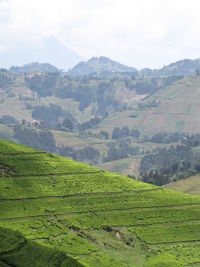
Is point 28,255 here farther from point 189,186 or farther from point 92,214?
point 189,186

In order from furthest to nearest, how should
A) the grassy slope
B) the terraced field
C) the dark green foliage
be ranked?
the grassy slope, the terraced field, the dark green foliage

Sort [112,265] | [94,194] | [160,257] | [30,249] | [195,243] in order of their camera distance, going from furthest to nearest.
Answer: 1. [94,194]
2. [195,243]
3. [160,257]
4. [112,265]
5. [30,249]

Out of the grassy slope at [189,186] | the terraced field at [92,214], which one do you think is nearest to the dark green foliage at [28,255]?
the terraced field at [92,214]

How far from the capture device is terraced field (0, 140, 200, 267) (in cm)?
7650

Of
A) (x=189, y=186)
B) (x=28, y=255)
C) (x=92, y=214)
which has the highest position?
(x=28, y=255)

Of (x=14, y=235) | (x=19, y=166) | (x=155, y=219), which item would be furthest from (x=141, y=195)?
(x=14, y=235)

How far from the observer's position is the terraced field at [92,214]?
76500 mm

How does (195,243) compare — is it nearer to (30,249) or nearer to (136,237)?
(136,237)

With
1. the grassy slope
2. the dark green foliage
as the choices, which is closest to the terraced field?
the dark green foliage

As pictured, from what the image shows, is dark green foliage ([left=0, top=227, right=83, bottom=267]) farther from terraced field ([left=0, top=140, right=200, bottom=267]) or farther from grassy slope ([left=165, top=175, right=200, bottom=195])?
grassy slope ([left=165, top=175, right=200, bottom=195])

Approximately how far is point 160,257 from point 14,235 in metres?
24.5

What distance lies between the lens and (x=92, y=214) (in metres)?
86.2

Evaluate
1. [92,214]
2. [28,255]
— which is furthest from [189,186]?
[28,255]

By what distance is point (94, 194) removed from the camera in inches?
3605
